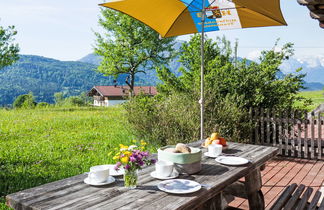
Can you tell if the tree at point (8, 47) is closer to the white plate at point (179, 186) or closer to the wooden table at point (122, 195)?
the wooden table at point (122, 195)

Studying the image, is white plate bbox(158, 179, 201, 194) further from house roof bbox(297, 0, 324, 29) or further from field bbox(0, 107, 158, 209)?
field bbox(0, 107, 158, 209)

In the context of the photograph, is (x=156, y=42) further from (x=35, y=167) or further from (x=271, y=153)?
(x=271, y=153)

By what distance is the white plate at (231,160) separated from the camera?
8.80 feet

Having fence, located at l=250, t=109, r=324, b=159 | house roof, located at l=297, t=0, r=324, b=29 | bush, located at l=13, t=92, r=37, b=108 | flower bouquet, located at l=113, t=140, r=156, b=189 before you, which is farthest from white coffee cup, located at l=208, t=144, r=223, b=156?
bush, located at l=13, t=92, r=37, b=108

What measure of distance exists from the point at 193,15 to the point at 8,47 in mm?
25888

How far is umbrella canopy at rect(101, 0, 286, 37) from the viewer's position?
4.03 meters

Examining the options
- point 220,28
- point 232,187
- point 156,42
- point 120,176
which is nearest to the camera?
point 120,176

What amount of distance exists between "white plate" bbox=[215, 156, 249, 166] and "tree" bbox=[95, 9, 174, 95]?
30.8m

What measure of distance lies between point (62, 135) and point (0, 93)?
19349 centimetres

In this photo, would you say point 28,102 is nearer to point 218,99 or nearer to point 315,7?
point 218,99

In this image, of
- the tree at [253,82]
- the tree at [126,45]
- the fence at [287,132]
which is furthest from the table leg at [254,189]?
the tree at [126,45]

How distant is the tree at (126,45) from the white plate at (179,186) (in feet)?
103

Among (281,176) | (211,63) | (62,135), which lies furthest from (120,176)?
(62,135)

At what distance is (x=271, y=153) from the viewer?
320cm
